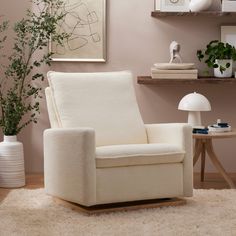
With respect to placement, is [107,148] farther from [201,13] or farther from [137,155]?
[201,13]

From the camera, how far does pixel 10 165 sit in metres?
4.48

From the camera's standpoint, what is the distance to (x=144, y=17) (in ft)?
16.1

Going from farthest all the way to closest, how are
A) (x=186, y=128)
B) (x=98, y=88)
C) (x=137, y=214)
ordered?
(x=98, y=88) → (x=186, y=128) → (x=137, y=214)

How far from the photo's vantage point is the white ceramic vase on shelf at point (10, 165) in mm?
4465

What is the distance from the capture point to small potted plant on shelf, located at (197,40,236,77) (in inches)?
183

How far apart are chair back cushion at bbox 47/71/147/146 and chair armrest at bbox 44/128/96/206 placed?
230mm

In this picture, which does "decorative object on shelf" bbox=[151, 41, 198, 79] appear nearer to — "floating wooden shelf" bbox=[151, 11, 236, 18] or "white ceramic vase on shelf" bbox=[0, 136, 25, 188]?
"floating wooden shelf" bbox=[151, 11, 236, 18]

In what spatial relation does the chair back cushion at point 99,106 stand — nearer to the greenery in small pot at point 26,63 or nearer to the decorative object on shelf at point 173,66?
the decorative object on shelf at point 173,66

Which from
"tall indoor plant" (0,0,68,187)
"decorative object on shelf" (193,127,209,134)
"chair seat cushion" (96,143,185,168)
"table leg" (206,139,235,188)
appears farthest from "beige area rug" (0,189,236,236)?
"tall indoor plant" (0,0,68,187)

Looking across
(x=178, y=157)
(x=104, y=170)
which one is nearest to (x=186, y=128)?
(x=178, y=157)

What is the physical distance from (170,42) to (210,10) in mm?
420

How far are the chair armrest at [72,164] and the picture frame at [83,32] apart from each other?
1.29 meters

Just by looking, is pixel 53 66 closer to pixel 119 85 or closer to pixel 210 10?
pixel 119 85

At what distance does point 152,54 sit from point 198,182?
1.13m
